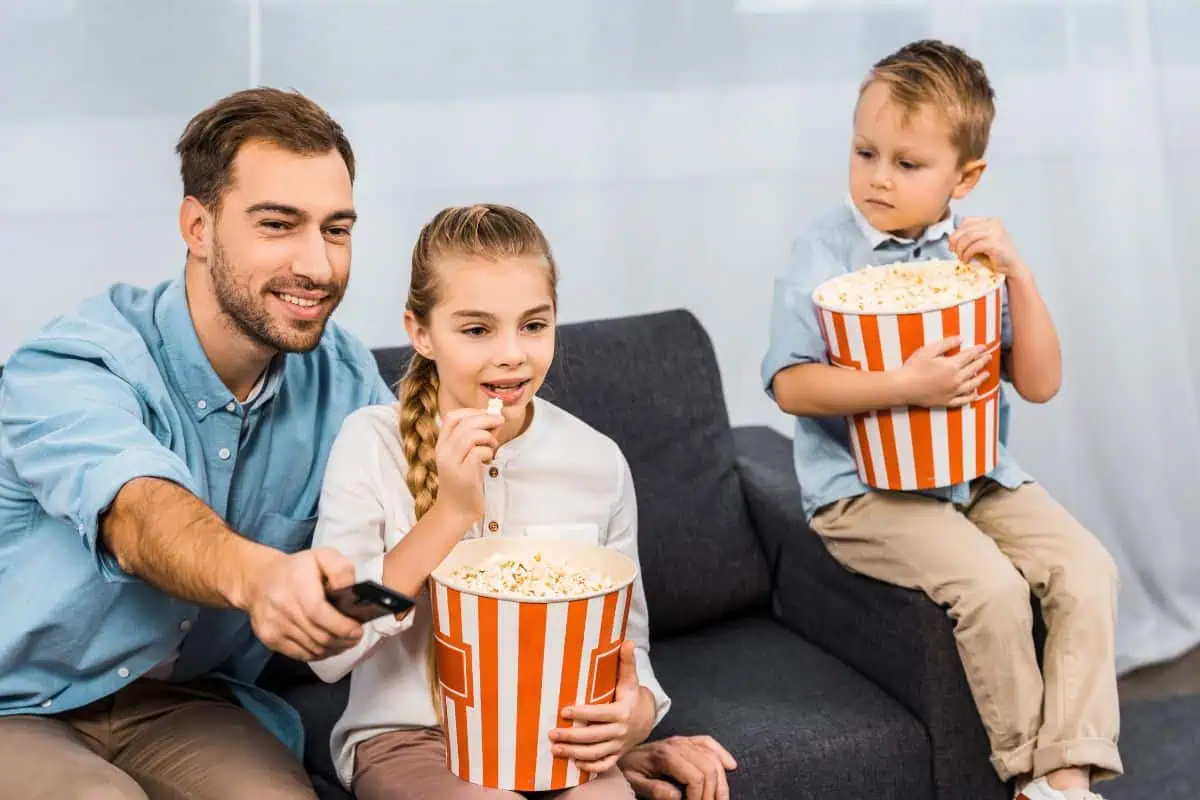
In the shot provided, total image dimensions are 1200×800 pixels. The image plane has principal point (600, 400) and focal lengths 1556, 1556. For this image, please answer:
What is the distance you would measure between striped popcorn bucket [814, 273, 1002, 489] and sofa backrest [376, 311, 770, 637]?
1.27ft

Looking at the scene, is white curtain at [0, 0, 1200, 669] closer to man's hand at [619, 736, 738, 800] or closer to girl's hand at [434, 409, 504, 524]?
man's hand at [619, 736, 738, 800]

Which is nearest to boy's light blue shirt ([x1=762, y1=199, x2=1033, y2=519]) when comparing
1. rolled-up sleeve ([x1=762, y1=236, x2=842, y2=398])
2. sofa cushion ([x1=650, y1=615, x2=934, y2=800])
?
rolled-up sleeve ([x1=762, y1=236, x2=842, y2=398])

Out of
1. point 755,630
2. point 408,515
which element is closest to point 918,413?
point 755,630

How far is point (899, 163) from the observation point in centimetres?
241

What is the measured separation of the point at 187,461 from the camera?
198 centimetres

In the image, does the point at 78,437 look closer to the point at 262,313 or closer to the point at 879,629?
the point at 262,313

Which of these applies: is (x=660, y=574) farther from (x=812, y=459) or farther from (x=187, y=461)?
(x=187, y=461)

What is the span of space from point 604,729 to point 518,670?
5.5 inches

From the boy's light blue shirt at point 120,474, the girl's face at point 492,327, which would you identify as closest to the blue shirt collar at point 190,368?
the boy's light blue shirt at point 120,474

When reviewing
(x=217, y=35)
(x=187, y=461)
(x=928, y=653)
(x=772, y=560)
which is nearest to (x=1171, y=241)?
(x=772, y=560)

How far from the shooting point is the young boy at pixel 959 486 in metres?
2.23

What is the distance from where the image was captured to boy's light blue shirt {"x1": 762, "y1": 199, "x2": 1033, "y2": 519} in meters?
2.41

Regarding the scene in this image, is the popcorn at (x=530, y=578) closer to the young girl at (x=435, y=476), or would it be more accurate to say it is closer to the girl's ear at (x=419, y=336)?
the young girl at (x=435, y=476)

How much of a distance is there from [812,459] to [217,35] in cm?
133
